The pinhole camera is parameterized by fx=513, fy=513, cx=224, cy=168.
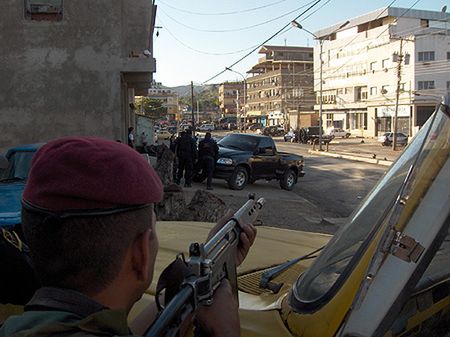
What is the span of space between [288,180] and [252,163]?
181 cm

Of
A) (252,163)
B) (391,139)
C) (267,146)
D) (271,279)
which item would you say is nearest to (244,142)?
(267,146)

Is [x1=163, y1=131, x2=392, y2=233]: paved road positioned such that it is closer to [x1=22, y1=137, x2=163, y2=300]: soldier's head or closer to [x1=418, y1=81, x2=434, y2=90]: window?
[x1=22, y1=137, x2=163, y2=300]: soldier's head

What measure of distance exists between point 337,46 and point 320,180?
54.6 metres

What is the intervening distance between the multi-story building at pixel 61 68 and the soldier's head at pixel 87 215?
14.3m

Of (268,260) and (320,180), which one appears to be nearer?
(268,260)

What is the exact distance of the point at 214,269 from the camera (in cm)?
130

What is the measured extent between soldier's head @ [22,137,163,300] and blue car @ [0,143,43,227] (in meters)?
4.90

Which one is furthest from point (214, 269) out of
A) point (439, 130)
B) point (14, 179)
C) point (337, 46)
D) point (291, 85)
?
Result: point (291, 85)

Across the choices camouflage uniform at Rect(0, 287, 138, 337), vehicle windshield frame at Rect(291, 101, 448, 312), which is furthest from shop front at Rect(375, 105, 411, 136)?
camouflage uniform at Rect(0, 287, 138, 337)

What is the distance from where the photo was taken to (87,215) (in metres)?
1.05

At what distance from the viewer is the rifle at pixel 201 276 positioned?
3.55 ft

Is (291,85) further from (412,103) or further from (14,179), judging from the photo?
(14,179)

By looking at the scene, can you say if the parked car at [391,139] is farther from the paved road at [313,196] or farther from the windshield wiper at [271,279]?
the windshield wiper at [271,279]

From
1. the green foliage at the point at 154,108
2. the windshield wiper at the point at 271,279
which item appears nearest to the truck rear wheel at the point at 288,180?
the windshield wiper at the point at 271,279
